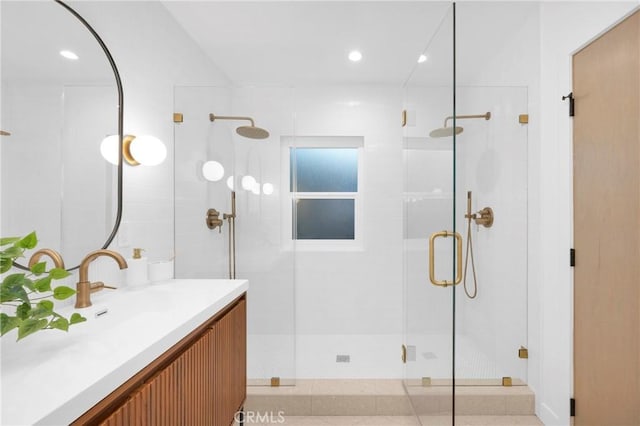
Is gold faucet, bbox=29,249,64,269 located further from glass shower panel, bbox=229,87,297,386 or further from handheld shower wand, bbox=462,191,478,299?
handheld shower wand, bbox=462,191,478,299

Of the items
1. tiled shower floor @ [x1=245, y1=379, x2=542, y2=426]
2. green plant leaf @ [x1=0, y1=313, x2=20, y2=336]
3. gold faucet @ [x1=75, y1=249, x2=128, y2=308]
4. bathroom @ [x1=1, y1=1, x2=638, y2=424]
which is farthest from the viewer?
tiled shower floor @ [x1=245, y1=379, x2=542, y2=426]

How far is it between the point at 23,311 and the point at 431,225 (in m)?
1.57

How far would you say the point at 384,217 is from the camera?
3090 millimetres

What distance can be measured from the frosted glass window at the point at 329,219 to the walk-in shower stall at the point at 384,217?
0.02m

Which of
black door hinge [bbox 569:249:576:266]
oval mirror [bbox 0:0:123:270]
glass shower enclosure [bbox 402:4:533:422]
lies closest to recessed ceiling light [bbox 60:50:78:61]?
oval mirror [bbox 0:0:123:270]

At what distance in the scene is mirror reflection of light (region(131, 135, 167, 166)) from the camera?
161 cm

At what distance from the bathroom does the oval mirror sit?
31 millimetres

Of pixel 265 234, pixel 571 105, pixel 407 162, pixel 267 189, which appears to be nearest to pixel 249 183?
pixel 267 189

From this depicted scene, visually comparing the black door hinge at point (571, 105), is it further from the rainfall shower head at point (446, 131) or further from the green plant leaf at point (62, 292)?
the green plant leaf at point (62, 292)

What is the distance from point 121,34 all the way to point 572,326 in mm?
2709

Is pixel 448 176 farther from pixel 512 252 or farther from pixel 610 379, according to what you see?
pixel 610 379

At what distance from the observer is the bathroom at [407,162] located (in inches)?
62.8

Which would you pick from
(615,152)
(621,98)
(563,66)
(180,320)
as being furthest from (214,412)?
(563,66)

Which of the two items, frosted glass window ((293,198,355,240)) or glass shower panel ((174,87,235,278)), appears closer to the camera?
glass shower panel ((174,87,235,278))
